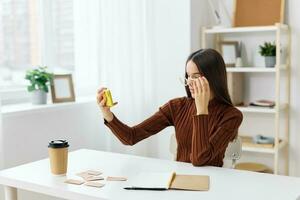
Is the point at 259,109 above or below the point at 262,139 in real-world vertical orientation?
above

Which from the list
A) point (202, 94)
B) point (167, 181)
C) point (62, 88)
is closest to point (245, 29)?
point (62, 88)

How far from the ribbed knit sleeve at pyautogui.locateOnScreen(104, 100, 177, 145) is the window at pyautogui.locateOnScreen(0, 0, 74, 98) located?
1020 mm

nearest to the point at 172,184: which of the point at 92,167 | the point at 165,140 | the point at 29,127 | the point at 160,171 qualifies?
the point at 160,171

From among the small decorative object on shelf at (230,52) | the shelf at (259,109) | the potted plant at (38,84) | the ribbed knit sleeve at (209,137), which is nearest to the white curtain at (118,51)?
the potted plant at (38,84)

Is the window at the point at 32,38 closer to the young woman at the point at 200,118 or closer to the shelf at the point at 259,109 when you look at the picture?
the young woman at the point at 200,118

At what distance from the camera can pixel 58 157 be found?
1.70 m

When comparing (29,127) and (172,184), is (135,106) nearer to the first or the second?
(29,127)

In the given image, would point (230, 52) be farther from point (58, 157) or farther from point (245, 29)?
point (58, 157)

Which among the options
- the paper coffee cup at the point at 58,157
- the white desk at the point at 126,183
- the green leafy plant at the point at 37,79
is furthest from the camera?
the green leafy plant at the point at 37,79

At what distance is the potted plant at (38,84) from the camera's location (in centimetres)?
271

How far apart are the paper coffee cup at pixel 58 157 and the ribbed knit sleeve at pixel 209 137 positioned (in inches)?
21.3

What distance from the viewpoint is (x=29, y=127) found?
2576 mm

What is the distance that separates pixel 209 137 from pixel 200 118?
0.12 m

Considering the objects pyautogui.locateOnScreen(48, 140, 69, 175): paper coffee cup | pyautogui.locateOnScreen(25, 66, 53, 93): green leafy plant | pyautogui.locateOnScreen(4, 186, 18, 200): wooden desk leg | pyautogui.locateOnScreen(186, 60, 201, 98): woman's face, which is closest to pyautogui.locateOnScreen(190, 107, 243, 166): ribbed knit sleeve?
pyautogui.locateOnScreen(186, 60, 201, 98): woman's face
